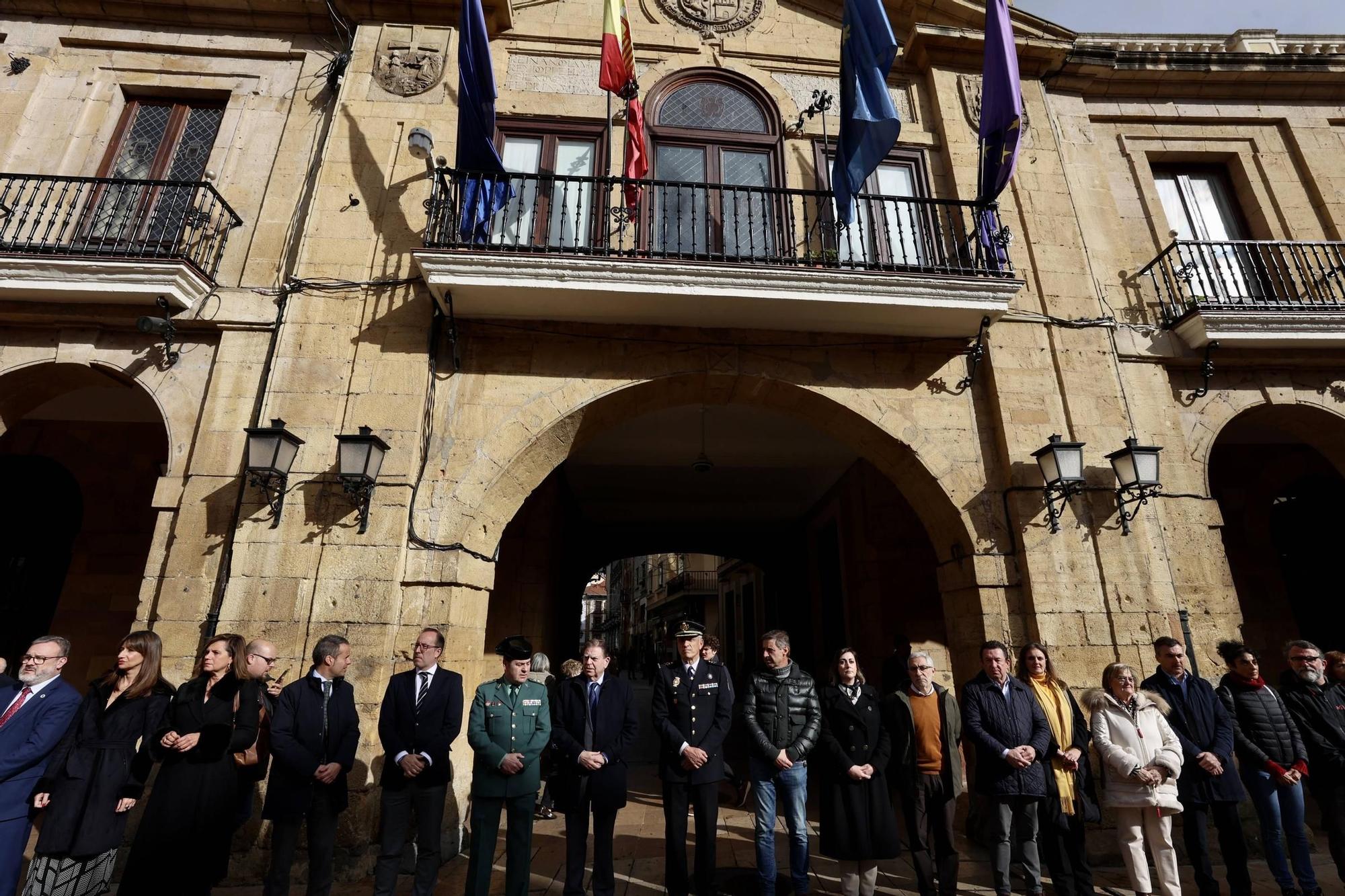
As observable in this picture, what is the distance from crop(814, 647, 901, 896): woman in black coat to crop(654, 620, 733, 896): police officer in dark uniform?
61 centimetres

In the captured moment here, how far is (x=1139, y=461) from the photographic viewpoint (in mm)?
5102

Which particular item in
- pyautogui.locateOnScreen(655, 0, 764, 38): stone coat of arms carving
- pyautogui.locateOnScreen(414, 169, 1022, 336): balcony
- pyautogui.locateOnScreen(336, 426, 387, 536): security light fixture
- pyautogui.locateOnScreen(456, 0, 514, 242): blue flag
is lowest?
pyautogui.locateOnScreen(336, 426, 387, 536): security light fixture

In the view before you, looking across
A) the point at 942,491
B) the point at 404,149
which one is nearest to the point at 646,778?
the point at 942,491

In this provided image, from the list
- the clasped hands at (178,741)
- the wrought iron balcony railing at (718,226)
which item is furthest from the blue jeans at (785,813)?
the wrought iron balcony railing at (718,226)

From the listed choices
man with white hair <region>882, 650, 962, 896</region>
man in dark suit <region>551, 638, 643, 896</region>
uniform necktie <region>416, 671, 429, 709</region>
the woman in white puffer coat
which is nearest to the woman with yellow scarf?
the woman in white puffer coat

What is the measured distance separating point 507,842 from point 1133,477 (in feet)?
16.7

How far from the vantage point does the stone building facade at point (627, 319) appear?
17.0 feet

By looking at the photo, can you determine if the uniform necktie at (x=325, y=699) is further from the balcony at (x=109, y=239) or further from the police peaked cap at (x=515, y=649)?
the balcony at (x=109, y=239)

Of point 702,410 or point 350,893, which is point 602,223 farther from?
point 350,893

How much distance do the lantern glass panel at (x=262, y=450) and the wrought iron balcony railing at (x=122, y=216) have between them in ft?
6.22

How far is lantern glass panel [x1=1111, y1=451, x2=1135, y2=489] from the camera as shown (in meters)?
5.14

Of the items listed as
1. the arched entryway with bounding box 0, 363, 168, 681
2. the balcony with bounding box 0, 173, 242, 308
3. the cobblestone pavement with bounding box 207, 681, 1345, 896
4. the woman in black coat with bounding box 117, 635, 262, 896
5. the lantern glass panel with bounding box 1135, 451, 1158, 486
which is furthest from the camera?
the arched entryway with bounding box 0, 363, 168, 681

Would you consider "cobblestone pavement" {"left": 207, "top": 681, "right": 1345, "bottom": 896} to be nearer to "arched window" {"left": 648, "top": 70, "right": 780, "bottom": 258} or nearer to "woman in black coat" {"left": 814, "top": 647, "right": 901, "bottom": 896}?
"woman in black coat" {"left": 814, "top": 647, "right": 901, "bottom": 896}

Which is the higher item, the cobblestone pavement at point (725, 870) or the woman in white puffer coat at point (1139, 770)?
the woman in white puffer coat at point (1139, 770)
